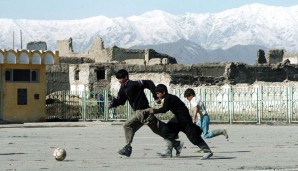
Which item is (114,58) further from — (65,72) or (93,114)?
(93,114)

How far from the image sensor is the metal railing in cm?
3838

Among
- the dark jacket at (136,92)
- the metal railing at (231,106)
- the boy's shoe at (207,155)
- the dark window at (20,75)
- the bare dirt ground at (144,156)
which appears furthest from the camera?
the dark window at (20,75)

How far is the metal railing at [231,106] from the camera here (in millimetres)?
38375

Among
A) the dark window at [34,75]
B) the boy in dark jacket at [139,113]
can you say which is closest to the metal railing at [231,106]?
the dark window at [34,75]

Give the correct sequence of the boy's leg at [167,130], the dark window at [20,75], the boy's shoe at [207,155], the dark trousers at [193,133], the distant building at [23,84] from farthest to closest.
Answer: the dark window at [20,75] → the distant building at [23,84] → the boy's leg at [167,130] → the dark trousers at [193,133] → the boy's shoe at [207,155]

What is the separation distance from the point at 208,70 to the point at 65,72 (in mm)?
11322

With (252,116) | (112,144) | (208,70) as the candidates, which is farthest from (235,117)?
(208,70)

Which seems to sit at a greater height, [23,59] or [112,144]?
[23,59]

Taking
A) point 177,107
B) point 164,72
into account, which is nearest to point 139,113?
point 177,107

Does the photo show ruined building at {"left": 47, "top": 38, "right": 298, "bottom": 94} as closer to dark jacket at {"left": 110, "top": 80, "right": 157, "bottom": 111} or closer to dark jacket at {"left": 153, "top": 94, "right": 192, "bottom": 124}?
dark jacket at {"left": 110, "top": 80, "right": 157, "bottom": 111}

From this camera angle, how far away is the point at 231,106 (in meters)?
38.8

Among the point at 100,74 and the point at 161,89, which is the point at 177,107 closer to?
the point at 161,89

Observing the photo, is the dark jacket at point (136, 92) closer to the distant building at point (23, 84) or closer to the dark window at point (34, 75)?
the distant building at point (23, 84)

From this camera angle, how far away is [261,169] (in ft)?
46.6
